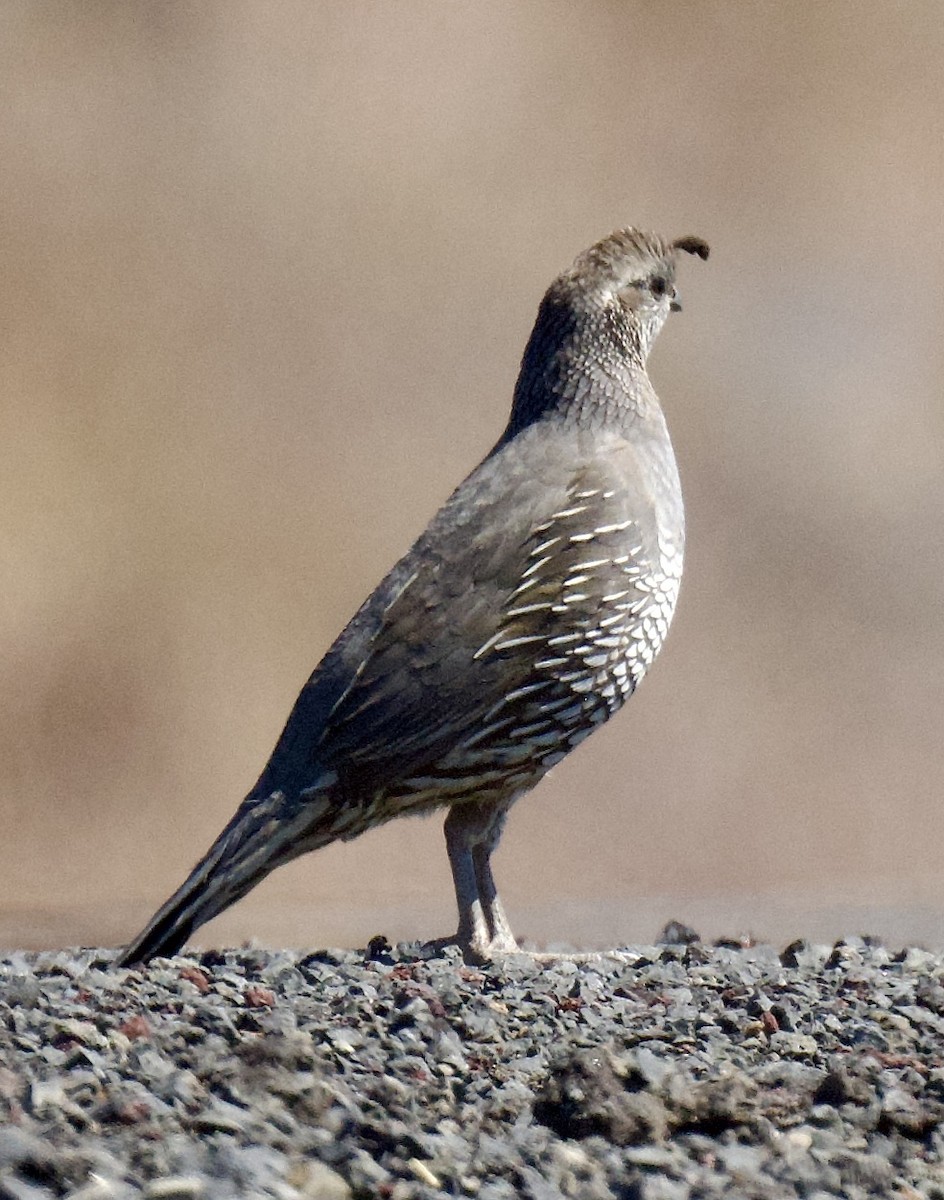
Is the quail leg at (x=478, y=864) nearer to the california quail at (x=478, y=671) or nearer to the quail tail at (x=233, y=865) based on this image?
the california quail at (x=478, y=671)

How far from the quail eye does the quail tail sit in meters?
1.82

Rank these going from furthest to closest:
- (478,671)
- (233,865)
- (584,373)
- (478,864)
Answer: (584,373)
(478,864)
(478,671)
(233,865)

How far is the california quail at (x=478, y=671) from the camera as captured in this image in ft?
15.8

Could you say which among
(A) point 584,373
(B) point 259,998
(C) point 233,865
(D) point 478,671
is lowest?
(B) point 259,998

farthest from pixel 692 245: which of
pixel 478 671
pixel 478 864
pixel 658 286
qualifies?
pixel 478 864

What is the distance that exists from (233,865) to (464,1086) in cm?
144

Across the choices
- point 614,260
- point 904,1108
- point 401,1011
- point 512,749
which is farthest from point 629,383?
point 904,1108

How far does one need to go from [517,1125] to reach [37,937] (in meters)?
3.22

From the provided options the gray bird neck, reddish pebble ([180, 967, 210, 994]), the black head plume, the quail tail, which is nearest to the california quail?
the quail tail

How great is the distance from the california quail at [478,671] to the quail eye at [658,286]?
24.2 inches

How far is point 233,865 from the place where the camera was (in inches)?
186

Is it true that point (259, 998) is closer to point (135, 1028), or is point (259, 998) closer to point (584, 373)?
point (135, 1028)

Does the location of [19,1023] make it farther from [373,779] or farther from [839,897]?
[839,897]

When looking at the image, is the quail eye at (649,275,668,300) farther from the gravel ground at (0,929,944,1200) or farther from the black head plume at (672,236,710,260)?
A: the gravel ground at (0,929,944,1200)
